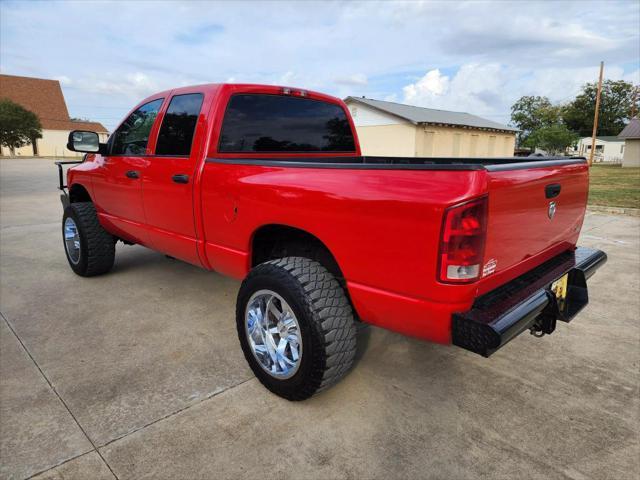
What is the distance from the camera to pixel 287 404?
2.52m

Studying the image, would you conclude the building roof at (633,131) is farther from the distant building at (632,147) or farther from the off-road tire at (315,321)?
the off-road tire at (315,321)

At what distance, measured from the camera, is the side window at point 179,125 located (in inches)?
127

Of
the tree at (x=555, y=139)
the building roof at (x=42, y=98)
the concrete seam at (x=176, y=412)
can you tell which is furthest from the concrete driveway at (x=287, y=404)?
the building roof at (x=42, y=98)

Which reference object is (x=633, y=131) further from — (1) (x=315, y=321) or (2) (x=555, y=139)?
(1) (x=315, y=321)

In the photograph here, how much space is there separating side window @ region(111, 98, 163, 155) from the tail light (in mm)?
2816

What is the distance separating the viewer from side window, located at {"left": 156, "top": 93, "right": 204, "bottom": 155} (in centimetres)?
322

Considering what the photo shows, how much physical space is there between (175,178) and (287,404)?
5.82ft

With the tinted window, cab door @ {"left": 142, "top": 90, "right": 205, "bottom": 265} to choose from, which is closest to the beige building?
the tinted window

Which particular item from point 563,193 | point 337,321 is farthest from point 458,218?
point 563,193

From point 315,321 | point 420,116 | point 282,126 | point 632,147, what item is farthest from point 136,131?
Answer: point 632,147

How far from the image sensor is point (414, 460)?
2086mm

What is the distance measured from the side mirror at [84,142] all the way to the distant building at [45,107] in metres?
55.1

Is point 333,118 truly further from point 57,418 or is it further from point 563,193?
point 57,418

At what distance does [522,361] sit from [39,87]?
6802cm
